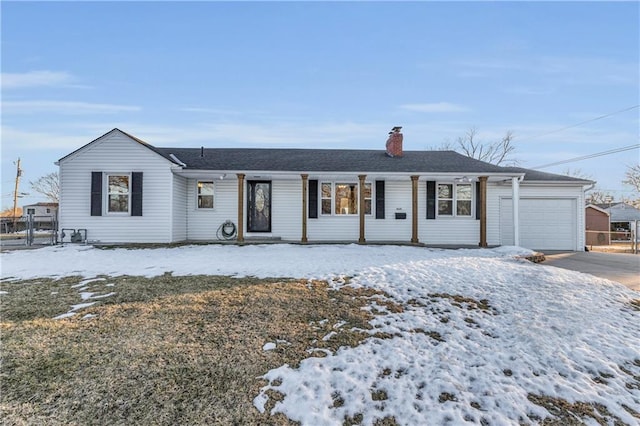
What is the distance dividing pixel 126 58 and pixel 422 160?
1352cm

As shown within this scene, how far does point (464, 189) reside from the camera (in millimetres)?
12383

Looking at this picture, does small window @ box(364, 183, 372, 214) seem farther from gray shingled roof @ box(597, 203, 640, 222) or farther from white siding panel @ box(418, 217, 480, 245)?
gray shingled roof @ box(597, 203, 640, 222)

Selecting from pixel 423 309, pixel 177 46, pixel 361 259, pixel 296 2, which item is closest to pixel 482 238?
pixel 361 259

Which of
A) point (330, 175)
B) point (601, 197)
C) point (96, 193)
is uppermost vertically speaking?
point (601, 197)

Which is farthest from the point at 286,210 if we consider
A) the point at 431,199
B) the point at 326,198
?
the point at 431,199

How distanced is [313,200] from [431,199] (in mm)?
4893

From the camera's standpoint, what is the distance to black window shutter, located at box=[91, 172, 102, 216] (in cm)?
1070

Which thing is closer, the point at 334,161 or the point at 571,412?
the point at 571,412

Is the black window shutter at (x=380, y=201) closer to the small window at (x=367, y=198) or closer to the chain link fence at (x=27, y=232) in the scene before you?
the small window at (x=367, y=198)

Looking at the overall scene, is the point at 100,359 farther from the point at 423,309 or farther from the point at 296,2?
the point at 296,2

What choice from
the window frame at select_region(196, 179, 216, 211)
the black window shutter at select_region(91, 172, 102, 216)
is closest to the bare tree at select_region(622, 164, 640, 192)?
the window frame at select_region(196, 179, 216, 211)

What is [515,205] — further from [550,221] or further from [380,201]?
[380,201]

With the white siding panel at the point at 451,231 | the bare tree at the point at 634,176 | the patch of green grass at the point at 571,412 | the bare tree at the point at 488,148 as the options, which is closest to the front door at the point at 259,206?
the white siding panel at the point at 451,231

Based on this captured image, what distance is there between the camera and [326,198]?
1246cm
